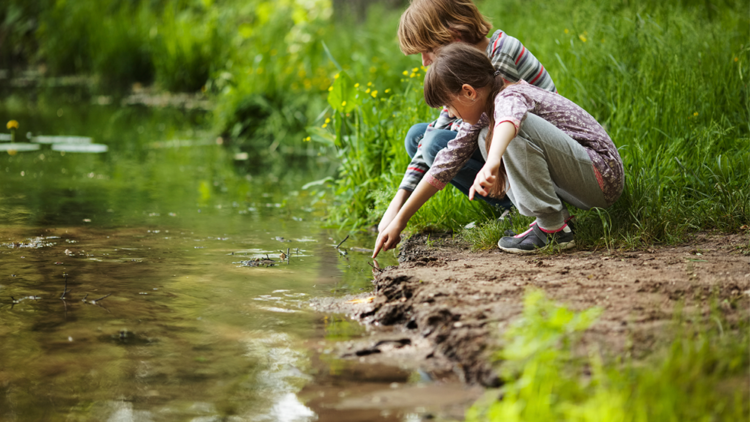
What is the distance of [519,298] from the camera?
2.18m

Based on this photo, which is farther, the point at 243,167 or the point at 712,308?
the point at 243,167

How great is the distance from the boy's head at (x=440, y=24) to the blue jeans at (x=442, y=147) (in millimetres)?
342

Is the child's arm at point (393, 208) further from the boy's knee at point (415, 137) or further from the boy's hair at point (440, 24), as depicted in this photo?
the boy's hair at point (440, 24)

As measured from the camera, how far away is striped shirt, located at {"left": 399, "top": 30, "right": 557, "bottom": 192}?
2.89 metres

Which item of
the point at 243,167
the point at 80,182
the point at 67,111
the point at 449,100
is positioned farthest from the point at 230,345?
the point at 67,111

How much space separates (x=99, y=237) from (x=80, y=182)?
1660mm

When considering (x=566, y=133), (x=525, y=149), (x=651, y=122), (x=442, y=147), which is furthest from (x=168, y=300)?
(x=651, y=122)

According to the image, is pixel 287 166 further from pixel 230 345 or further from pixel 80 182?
pixel 230 345

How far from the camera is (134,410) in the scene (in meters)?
1.74

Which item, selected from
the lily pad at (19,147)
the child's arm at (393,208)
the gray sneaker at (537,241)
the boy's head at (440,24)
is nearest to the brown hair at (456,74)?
the boy's head at (440,24)

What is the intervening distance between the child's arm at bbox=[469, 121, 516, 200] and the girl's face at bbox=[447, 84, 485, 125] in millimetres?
217

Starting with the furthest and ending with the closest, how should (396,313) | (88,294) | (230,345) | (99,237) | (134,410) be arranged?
(99,237), (88,294), (396,313), (230,345), (134,410)

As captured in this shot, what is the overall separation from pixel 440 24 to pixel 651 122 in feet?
4.57

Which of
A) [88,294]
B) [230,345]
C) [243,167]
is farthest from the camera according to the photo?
[243,167]
